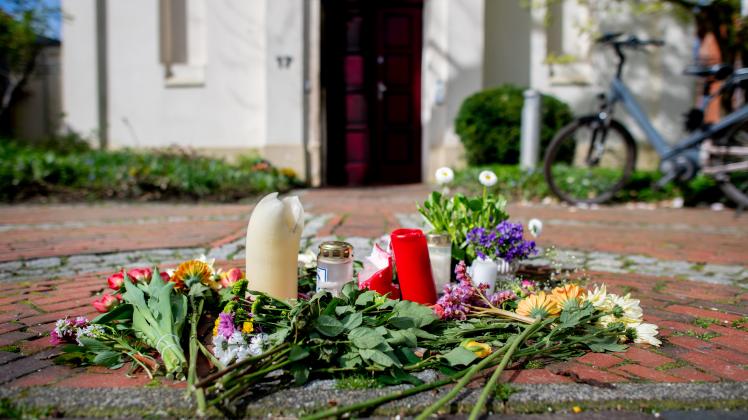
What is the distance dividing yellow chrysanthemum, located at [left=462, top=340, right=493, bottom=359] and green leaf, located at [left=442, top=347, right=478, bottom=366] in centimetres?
2

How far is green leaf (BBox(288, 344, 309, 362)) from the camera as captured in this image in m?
1.41

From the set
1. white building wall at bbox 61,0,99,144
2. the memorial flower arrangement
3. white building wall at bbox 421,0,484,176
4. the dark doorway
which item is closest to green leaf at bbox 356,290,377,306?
the memorial flower arrangement

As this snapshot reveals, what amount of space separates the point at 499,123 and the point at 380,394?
601 cm

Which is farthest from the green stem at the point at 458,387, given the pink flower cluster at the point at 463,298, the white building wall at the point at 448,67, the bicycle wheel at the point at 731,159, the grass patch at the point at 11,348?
the white building wall at the point at 448,67

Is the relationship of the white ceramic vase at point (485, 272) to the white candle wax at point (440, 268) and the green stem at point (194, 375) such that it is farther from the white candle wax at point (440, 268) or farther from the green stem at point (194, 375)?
the green stem at point (194, 375)

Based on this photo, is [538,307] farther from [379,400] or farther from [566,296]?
[379,400]

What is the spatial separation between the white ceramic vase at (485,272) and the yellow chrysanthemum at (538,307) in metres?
0.28

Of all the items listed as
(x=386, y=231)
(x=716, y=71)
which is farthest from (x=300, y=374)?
(x=716, y=71)

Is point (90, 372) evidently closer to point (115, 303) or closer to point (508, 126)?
point (115, 303)

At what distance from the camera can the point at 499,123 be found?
23.0 ft

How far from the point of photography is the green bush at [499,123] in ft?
22.9

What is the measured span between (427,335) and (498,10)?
754cm

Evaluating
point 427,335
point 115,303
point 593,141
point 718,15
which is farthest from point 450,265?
point 718,15

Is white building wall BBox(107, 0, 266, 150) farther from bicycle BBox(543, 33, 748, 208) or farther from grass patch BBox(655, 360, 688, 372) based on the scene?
grass patch BBox(655, 360, 688, 372)
